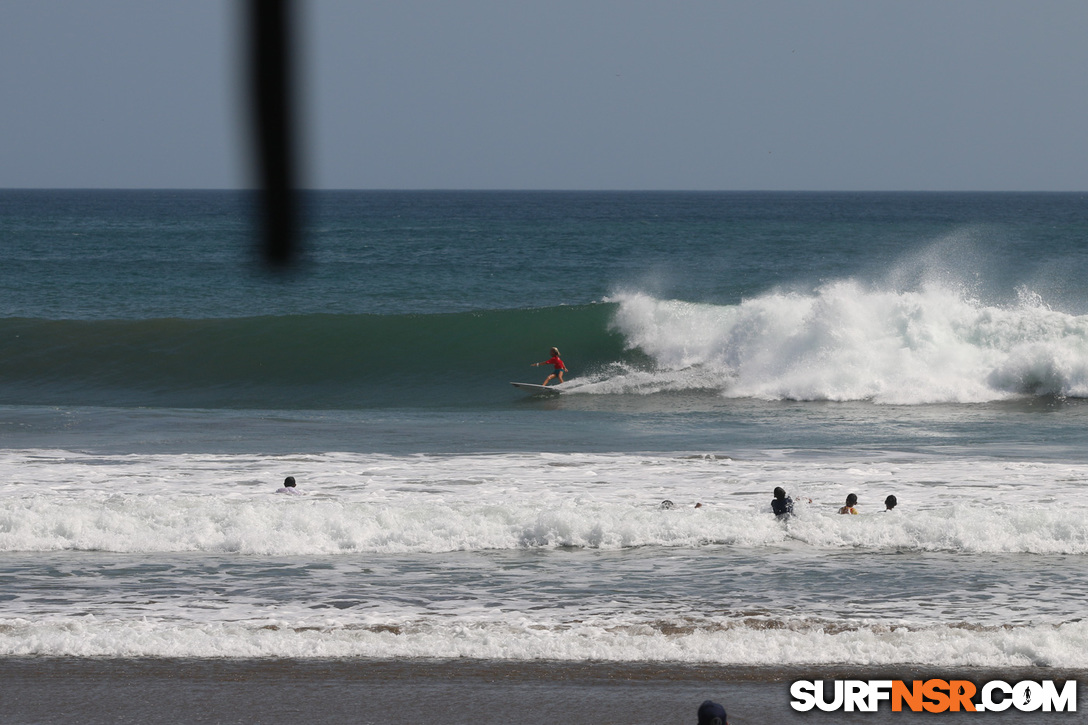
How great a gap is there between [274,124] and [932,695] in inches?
212

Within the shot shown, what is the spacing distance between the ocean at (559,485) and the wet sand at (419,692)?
169 mm

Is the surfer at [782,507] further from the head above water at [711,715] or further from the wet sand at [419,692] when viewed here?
the head above water at [711,715]

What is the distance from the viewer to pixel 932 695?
6.57m

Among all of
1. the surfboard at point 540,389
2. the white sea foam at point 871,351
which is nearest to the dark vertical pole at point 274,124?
the surfboard at point 540,389

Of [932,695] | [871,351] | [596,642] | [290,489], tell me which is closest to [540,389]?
[871,351]

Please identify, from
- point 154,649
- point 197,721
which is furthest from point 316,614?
point 197,721

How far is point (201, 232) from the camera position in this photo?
80688 mm

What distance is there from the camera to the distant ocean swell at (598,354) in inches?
891

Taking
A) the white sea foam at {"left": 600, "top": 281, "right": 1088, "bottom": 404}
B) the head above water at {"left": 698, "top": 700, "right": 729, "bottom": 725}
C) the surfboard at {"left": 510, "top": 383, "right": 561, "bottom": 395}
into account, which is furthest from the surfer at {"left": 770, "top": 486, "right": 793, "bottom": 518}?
the surfboard at {"left": 510, "top": 383, "right": 561, "bottom": 395}

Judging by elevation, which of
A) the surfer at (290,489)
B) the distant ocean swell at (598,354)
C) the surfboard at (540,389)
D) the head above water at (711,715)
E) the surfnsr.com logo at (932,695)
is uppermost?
the distant ocean swell at (598,354)

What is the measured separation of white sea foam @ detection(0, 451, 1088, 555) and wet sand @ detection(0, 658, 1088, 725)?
330cm

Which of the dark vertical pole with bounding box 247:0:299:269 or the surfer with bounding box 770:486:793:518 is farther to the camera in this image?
the surfer with bounding box 770:486:793:518

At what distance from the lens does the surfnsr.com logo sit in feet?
20.6

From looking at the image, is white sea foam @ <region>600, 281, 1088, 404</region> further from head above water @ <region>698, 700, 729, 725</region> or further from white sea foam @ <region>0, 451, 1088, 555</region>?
head above water @ <region>698, 700, 729, 725</region>
